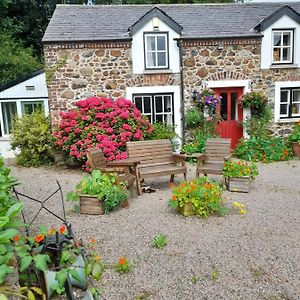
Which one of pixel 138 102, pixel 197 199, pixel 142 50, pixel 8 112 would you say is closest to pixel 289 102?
pixel 138 102

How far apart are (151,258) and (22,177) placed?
6072 mm

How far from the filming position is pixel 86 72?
1062cm

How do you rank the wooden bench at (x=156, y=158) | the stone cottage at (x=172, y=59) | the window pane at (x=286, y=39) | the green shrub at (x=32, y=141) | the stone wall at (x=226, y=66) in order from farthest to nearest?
the window pane at (x=286, y=39) < the stone wall at (x=226, y=66) < the stone cottage at (x=172, y=59) < the green shrub at (x=32, y=141) < the wooden bench at (x=156, y=158)

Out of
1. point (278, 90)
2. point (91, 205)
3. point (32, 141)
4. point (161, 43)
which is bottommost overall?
point (91, 205)

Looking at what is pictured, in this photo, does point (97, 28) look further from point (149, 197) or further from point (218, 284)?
point (218, 284)

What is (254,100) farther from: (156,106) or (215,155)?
(215,155)

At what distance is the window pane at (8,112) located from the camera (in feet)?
46.0

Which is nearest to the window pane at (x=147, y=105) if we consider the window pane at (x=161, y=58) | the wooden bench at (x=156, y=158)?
the window pane at (x=161, y=58)

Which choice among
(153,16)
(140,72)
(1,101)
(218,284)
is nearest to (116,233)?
(218,284)

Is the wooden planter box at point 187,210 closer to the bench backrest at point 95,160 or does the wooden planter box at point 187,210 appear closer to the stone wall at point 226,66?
the bench backrest at point 95,160

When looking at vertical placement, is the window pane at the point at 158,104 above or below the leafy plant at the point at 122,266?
above

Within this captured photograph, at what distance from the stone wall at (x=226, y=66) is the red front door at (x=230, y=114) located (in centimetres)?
52

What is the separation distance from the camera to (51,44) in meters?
10.3

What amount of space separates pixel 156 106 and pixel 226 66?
276 cm
